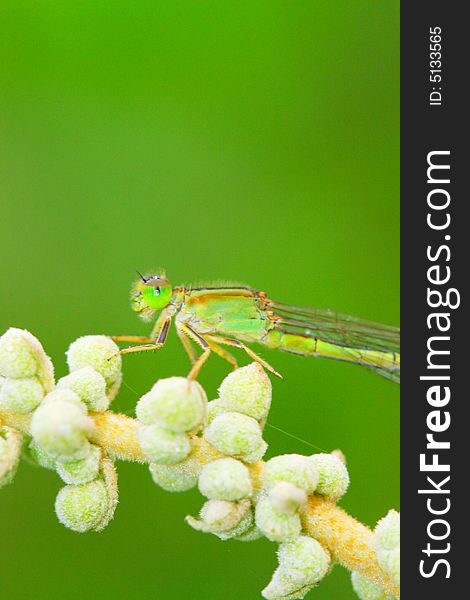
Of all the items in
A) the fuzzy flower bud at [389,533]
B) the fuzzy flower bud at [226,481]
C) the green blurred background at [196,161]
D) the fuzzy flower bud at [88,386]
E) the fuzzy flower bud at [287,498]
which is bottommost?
the fuzzy flower bud at [389,533]

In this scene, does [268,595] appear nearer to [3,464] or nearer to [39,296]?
[3,464]

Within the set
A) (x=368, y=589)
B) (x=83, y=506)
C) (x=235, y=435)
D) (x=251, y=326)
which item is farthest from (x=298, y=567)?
(x=251, y=326)

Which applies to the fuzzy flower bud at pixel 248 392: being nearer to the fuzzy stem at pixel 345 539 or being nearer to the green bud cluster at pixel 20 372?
the fuzzy stem at pixel 345 539

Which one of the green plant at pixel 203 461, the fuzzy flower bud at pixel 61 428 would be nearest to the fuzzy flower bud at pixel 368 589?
the green plant at pixel 203 461

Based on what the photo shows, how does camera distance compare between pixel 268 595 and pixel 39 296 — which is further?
pixel 39 296

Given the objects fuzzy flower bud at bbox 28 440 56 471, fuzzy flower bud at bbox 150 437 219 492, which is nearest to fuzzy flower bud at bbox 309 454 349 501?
fuzzy flower bud at bbox 150 437 219 492

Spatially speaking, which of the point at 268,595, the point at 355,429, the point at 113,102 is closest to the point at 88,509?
the point at 268,595

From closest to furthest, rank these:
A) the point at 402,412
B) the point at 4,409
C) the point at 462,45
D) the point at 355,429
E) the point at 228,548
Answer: the point at 4,409, the point at 402,412, the point at 462,45, the point at 228,548, the point at 355,429
